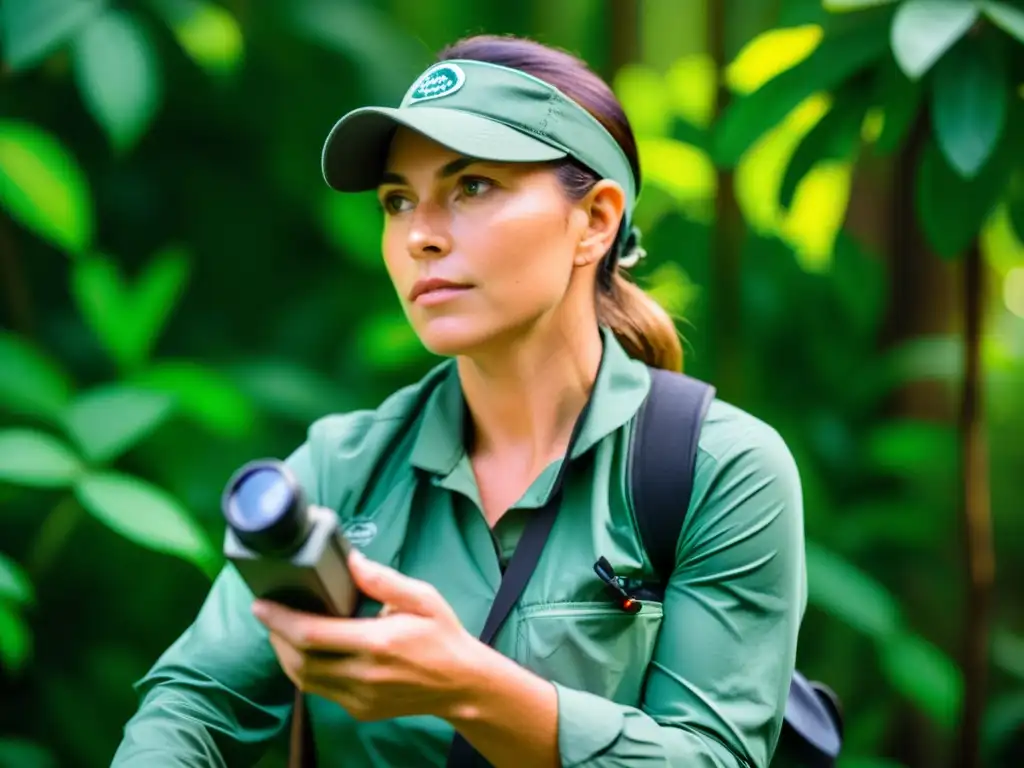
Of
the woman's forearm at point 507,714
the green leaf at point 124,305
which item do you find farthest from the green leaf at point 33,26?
the woman's forearm at point 507,714

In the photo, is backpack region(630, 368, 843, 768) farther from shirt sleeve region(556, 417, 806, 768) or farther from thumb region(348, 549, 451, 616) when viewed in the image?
thumb region(348, 549, 451, 616)

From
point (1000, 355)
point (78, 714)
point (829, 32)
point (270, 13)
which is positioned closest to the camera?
point (829, 32)

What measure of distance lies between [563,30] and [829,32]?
6.34 ft

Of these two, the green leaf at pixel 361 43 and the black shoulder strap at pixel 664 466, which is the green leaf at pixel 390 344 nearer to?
the green leaf at pixel 361 43

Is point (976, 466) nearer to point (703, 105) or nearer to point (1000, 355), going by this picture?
point (1000, 355)

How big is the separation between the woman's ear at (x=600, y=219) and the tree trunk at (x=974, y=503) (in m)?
1.25

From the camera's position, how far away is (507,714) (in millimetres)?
1300

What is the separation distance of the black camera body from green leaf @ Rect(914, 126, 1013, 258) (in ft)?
5.04

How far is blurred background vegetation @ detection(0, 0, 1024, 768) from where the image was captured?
2393mm

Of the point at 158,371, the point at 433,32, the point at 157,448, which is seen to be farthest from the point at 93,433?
the point at 433,32

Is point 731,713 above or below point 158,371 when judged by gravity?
below

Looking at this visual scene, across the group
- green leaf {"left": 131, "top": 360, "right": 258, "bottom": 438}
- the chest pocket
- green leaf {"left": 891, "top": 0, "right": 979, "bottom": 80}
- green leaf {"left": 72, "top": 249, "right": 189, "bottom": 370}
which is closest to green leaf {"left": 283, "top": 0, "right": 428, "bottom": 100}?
green leaf {"left": 72, "top": 249, "right": 189, "bottom": 370}

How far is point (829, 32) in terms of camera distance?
7.75ft

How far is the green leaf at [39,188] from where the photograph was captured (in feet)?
8.77
